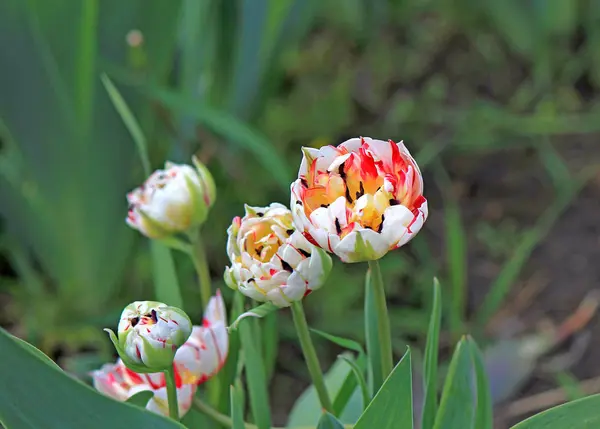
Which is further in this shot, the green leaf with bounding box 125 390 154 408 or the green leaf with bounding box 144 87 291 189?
the green leaf with bounding box 144 87 291 189

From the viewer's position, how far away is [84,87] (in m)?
0.83

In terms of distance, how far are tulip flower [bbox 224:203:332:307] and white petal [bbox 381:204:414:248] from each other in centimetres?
5

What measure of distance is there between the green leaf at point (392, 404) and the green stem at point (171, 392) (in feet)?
0.32

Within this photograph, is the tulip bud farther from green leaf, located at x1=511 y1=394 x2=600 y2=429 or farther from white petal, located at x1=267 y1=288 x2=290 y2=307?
green leaf, located at x1=511 y1=394 x2=600 y2=429

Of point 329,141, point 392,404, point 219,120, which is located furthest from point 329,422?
point 329,141

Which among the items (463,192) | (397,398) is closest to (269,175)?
(463,192)

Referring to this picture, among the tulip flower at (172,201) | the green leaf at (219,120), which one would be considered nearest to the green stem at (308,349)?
the tulip flower at (172,201)

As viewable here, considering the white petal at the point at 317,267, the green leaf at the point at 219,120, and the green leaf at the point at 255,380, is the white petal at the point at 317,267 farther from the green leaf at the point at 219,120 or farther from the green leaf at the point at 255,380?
the green leaf at the point at 219,120

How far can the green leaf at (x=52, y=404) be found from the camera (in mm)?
366

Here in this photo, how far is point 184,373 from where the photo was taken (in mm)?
474

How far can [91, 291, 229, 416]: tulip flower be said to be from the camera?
47 cm

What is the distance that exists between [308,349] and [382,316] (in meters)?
0.05

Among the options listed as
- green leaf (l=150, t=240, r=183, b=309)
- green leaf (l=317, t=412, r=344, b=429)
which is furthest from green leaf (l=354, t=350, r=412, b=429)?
green leaf (l=150, t=240, r=183, b=309)

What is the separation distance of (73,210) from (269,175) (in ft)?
1.06
